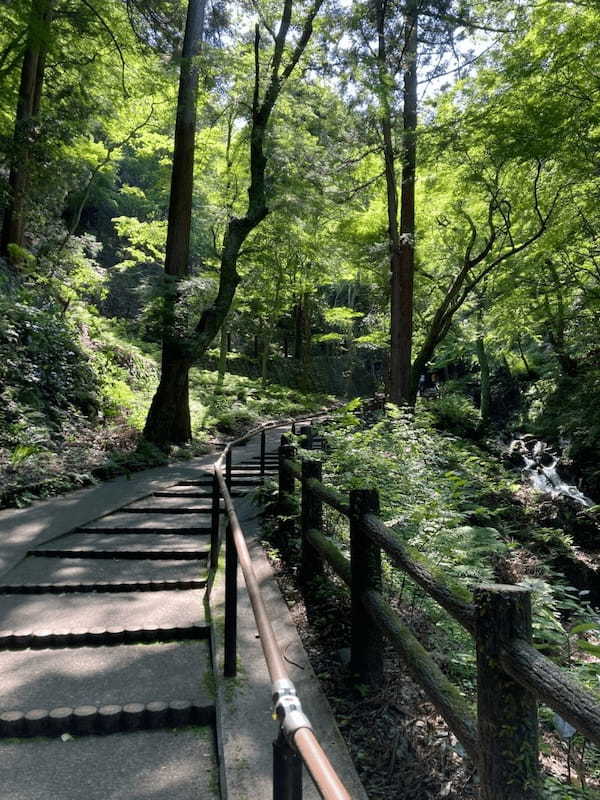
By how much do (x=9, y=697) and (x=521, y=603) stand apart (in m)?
3.05

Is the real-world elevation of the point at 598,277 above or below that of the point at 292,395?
above

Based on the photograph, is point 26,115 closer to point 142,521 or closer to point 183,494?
point 183,494

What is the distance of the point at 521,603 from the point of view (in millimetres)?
1894

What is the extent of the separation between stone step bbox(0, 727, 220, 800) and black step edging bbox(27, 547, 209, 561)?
9.81ft

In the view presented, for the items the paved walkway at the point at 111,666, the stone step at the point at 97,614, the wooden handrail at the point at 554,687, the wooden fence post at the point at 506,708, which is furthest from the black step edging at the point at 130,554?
the wooden handrail at the point at 554,687

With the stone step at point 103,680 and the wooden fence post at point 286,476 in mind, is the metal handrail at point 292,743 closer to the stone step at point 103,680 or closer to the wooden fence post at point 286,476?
the stone step at point 103,680

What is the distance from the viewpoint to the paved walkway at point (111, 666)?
274cm

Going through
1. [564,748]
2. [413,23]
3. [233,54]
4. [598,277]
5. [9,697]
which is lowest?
[564,748]

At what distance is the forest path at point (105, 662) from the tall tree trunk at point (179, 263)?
17.6ft

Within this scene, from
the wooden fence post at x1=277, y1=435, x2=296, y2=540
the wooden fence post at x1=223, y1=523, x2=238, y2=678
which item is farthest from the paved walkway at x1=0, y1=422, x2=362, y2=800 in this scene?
the wooden fence post at x1=277, y1=435, x2=296, y2=540

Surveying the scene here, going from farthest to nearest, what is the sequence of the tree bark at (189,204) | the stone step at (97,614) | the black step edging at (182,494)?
the tree bark at (189,204) < the black step edging at (182,494) < the stone step at (97,614)

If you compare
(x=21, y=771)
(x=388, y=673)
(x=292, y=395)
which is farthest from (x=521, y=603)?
(x=292, y=395)

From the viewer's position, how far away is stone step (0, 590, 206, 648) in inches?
164

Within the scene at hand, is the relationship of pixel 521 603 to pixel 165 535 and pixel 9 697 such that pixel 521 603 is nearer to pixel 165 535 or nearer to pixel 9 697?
pixel 9 697
